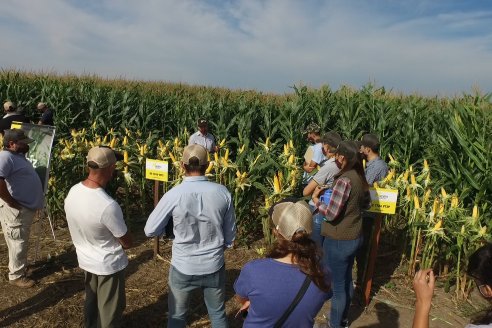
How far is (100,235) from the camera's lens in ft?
9.27

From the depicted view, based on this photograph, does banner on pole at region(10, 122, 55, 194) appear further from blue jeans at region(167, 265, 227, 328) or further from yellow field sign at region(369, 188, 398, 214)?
yellow field sign at region(369, 188, 398, 214)

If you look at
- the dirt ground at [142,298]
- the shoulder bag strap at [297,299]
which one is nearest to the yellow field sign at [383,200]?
the dirt ground at [142,298]

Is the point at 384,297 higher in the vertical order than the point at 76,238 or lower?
lower

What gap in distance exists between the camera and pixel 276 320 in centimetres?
193

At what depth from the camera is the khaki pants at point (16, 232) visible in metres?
4.06

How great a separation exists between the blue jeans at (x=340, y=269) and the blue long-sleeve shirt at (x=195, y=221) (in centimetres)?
107

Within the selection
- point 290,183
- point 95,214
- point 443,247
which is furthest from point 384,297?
point 95,214

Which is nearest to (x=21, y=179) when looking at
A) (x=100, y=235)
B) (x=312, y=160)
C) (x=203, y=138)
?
(x=100, y=235)

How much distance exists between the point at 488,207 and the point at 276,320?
4126mm

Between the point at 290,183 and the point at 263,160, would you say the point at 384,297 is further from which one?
the point at 263,160

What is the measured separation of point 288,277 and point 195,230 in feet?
3.40

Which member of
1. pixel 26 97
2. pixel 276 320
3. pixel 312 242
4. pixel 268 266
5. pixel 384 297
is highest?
pixel 26 97

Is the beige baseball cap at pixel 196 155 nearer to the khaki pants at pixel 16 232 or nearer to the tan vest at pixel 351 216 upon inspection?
the tan vest at pixel 351 216

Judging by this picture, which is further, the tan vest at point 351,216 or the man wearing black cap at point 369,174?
the man wearing black cap at point 369,174
